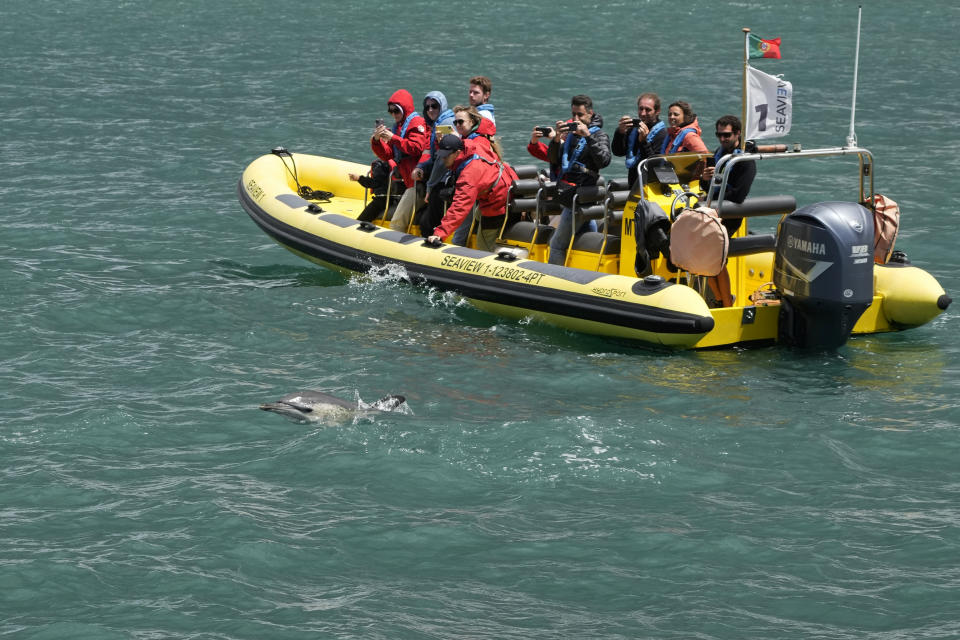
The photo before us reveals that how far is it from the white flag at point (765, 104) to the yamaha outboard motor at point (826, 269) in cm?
69

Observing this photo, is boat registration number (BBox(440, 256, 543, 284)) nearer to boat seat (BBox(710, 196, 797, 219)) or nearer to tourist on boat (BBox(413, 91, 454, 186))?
tourist on boat (BBox(413, 91, 454, 186))

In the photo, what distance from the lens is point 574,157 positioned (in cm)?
1001

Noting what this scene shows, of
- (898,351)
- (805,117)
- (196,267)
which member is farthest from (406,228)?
(805,117)

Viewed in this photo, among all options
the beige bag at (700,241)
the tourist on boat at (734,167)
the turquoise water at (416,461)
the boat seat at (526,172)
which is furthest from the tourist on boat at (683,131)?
the turquoise water at (416,461)

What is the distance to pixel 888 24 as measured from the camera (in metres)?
32.8

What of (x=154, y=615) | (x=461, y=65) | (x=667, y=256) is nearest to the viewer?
(x=154, y=615)

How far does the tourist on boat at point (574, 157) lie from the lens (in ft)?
32.3

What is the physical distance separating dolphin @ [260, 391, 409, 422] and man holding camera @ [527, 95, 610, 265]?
256 centimetres

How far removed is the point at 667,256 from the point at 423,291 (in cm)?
236

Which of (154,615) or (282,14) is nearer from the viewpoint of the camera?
(154,615)

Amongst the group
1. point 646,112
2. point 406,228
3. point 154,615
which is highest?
point 646,112

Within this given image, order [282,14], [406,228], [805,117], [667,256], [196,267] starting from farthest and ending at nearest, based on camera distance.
Answer: 1. [282,14]
2. [805,117]
3. [196,267]
4. [406,228]
5. [667,256]

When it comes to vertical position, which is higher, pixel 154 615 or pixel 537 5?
pixel 537 5

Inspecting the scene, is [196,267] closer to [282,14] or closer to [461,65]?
[461,65]
